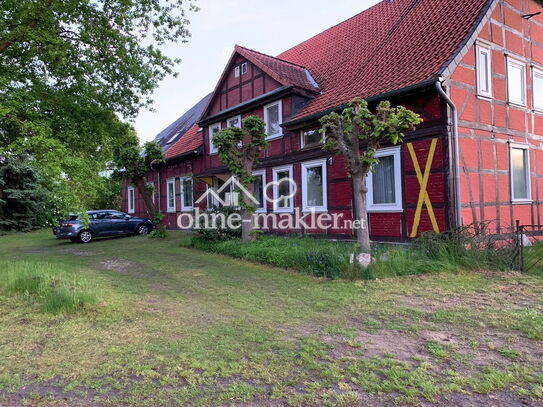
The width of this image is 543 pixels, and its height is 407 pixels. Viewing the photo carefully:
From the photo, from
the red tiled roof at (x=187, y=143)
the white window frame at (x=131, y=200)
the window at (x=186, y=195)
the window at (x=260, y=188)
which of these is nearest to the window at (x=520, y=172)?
the window at (x=260, y=188)

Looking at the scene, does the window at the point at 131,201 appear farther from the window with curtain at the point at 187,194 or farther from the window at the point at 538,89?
the window at the point at 538,89

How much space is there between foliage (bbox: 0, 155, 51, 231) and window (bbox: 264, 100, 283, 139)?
18.6 meters

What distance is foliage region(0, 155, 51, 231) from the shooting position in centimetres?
2590

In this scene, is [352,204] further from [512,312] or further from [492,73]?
[512,312]

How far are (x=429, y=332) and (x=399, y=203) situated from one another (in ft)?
20.7

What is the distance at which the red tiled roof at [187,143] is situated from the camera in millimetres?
19859

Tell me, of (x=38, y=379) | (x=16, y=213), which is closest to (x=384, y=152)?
(x=38, y=379)

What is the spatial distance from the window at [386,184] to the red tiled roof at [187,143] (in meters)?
10.7

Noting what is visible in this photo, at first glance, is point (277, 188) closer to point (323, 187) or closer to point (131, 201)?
point (323, 187)

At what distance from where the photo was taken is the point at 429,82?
9.10m

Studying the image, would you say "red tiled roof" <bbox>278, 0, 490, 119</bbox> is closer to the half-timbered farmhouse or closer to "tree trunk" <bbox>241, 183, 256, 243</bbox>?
the half-timbered farmhouse

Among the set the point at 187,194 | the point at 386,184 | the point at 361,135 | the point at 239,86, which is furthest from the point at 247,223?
the point at 187,194

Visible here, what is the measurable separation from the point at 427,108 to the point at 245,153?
5.38 metres

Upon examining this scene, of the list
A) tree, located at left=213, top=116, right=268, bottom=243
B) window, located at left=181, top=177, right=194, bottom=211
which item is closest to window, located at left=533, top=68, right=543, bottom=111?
tree, located at left=213, top=116, right=268, bottom=243
